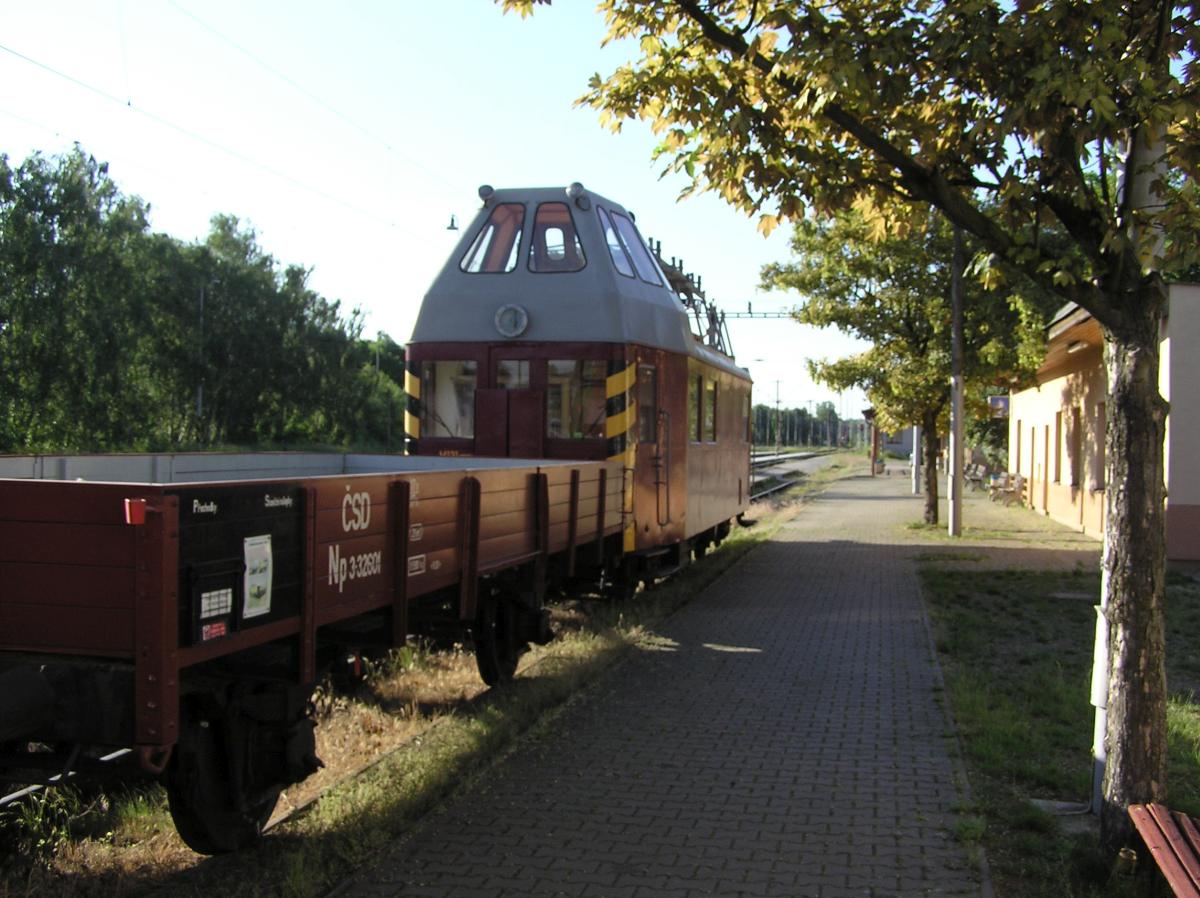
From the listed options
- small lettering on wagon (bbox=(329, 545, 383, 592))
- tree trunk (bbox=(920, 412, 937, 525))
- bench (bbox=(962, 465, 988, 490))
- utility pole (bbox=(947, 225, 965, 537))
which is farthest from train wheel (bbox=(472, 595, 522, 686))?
bench (bbox=(962, 465, 988, 490))

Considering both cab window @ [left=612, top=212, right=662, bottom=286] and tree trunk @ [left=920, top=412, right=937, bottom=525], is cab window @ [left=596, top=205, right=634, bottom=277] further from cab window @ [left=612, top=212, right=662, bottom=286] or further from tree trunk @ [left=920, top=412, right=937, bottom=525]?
tree trunk @ [left=920, top=412, right=937, bottom=525]

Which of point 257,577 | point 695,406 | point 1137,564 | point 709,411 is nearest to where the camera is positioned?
point 257,577

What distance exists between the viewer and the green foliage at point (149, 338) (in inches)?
1594

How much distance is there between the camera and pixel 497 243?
38.3ft

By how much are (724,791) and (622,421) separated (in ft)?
17.5

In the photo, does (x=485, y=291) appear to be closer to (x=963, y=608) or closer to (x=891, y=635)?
(x=891, y=635)

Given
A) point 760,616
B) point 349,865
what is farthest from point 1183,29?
point 760,616

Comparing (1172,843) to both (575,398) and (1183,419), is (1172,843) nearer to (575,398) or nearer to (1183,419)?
(575,398)

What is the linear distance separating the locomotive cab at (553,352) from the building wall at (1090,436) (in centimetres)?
460

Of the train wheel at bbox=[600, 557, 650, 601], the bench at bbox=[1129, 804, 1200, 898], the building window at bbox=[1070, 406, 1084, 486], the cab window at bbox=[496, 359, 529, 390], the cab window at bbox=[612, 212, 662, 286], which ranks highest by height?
the cab window at bbox=[612, 212, 662, 286]

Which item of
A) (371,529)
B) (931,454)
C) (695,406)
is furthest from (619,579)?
(931,454)

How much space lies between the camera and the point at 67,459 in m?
6.91

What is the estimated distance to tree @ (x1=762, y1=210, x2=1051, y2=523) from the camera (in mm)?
20594

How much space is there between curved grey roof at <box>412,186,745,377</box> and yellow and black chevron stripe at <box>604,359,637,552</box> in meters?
Answer: 0.33
